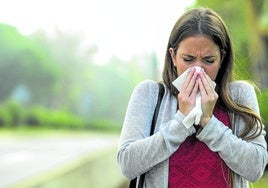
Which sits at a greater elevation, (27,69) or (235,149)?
(235,149)

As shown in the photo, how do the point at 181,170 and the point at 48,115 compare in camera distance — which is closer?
the point at 181,170

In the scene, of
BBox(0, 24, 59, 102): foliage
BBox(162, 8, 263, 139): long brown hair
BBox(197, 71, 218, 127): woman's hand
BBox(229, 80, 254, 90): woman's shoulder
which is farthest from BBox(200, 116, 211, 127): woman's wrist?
BBox(0, 24, 59, 102): foliage

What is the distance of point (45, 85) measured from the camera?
56.2 metres

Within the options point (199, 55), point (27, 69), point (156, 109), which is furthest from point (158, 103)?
point (27, 69)

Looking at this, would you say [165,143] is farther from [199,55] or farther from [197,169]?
[199,55]

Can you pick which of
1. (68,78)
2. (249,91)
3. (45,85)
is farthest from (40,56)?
(249,91)

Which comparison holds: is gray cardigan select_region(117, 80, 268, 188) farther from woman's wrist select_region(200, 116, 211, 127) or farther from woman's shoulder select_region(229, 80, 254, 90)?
woman's shoulder select_region(229, 80, 254, 90)

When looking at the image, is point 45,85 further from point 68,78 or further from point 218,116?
point 218,116

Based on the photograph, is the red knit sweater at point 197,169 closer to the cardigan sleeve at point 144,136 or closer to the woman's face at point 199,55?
the cardigan sleeve at point 144,136

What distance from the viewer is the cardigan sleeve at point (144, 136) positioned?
2.56 meters

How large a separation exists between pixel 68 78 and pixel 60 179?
54.0 m

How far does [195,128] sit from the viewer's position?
263 cm

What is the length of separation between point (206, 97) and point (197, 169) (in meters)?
0.25

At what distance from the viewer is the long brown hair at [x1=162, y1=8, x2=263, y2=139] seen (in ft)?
8.77
